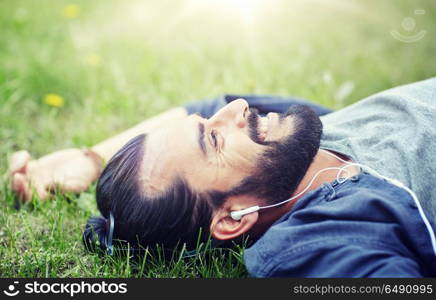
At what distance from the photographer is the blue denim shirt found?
175 centimetres

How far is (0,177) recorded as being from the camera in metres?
2.96

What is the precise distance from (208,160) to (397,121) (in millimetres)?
996

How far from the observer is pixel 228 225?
85.6 inches

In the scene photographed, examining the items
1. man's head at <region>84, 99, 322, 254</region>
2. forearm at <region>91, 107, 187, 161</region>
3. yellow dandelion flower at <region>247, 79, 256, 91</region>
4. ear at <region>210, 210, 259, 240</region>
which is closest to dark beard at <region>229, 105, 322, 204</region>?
man's head at <region>84, 99, 322, 254</region>

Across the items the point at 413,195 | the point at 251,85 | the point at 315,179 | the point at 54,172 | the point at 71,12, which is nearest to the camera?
the point at 413,195

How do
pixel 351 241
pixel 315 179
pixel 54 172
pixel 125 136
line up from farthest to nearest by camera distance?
pixel 125 136 → pixel 54 172 → pixel 315 179 → pixel 351 241

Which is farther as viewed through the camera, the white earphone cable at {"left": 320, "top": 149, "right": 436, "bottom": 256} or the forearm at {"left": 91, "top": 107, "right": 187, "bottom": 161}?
the forearm at {"left": 91, "top": 107, "right": 187, "bottom": 161}

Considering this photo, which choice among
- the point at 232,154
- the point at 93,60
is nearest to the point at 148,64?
the point at 93,60

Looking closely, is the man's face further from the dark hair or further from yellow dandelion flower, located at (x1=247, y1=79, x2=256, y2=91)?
yellow dandelion flower, located at (x1=247, y1=79, x2=256, y2=91)

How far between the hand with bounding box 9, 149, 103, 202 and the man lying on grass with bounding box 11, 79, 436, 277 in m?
0.59

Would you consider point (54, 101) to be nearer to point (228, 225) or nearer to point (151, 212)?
point (151, 212)

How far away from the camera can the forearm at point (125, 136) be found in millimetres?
3039

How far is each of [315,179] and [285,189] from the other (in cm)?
19

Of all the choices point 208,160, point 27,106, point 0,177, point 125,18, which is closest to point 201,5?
point 125,18
